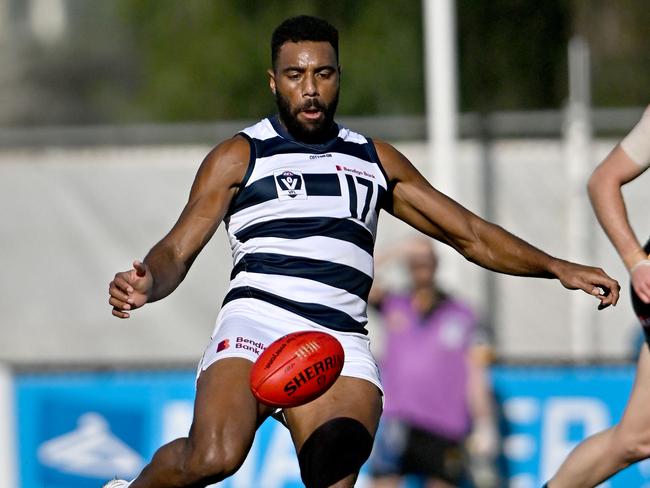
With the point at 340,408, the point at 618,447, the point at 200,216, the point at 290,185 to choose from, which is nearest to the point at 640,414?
the point at 618,447

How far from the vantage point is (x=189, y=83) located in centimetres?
2070

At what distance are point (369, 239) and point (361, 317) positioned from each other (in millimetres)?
350

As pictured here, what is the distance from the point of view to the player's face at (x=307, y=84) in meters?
6.11

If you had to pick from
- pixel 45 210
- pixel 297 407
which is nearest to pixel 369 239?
pixel 297 407

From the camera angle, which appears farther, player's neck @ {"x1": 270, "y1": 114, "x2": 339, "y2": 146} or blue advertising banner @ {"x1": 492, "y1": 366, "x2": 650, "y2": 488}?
blue advertising banner @ {"x1": 492, "y1": 366, "x2": 650, "y2": 488}

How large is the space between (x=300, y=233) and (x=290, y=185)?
0.21 meters

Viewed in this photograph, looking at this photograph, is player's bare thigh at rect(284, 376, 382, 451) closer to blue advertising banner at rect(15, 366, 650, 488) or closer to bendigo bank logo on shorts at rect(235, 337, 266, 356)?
bendigo bank logo on shorts at rect(235, 337, 266, 356)

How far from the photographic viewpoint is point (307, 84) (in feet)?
20.1

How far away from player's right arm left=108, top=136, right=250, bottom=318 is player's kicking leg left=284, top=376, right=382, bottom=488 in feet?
2.67

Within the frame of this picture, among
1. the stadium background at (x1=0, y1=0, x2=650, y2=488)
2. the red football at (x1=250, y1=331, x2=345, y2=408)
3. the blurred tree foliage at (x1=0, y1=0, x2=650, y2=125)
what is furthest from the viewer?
the blurred tree foliage at (x1=0, y1=0, x2=650, y2=125)

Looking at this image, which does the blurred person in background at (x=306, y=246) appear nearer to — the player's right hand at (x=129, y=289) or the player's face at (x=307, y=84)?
the player's face at (x=307, y=84)

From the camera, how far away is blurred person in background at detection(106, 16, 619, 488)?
19.4ft

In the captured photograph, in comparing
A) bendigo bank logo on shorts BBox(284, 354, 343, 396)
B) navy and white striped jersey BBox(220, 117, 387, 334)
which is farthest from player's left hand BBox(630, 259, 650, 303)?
bendigo bank logo on shorts BBox(284, 354, 343, 396)

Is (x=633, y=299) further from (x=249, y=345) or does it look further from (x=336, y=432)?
(x=249, y=345)
